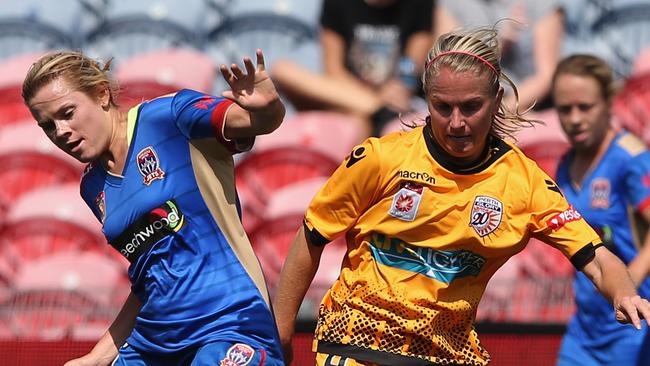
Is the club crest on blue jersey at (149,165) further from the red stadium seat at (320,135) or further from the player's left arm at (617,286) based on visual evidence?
the red stadium seat at (320,135)

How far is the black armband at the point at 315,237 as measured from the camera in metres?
3.96

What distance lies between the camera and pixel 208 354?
3.75 metres

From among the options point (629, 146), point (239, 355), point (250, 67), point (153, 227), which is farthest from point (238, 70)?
point (629, 146)

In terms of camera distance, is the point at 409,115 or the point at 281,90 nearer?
the point at 409,115

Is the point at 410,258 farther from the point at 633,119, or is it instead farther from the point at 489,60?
the point at 633,119

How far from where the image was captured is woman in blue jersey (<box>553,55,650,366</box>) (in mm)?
5664

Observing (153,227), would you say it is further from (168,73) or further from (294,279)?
(168,73)

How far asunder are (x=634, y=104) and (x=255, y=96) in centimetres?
546

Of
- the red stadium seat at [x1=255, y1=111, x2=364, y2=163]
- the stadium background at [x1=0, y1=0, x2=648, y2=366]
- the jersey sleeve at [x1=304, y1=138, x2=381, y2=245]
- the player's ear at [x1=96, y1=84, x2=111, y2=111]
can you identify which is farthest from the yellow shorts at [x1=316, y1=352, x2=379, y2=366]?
the red stadium seat at [x1=255, y1=111, x2=364, y2=163]

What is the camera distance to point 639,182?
5555 millimetres

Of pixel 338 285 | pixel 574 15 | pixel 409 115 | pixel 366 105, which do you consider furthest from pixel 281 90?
pixel 338 285

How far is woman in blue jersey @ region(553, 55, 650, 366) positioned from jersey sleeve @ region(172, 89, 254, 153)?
2.42 meters

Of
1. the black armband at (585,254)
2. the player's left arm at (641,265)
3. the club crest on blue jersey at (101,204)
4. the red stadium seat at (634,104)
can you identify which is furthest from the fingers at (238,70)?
the red stadium seat at (634,104)

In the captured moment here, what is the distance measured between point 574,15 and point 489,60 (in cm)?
594
